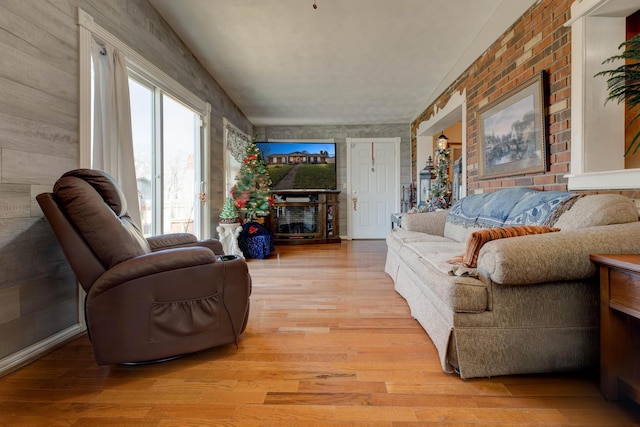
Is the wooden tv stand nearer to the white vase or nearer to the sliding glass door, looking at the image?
the white vase

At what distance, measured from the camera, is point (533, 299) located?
57.9 inches

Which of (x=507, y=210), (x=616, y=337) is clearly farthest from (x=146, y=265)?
(x=507, y=210)

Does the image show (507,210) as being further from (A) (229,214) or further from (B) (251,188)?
(B) (251,188)

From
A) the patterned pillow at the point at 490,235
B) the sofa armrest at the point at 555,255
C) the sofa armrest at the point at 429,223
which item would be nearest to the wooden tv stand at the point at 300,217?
the sofa armrest at the point at 429,223

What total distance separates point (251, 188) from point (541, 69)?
158 inches

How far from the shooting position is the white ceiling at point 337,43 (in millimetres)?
2855

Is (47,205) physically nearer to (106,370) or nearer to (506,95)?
(106,370)

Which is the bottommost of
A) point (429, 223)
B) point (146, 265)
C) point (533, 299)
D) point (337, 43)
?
point (533, 299)

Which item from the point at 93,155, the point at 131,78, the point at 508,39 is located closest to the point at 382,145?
the point at 508,39

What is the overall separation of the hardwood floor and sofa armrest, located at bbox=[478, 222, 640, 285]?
20.8 inches

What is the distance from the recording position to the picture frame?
244 centimetres

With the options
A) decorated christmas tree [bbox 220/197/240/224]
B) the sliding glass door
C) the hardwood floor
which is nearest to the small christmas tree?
Result: decorated christmas tree [bbox 220/197/240/224]

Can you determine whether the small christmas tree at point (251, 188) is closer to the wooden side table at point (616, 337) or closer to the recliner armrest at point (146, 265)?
the recliner armrest at point (146, 265)

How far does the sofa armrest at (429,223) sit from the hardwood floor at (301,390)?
60.3 inches
